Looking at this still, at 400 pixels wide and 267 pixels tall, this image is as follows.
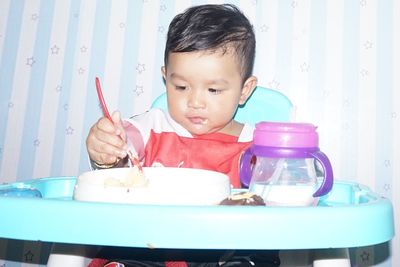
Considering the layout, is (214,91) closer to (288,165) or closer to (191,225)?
(288,165)

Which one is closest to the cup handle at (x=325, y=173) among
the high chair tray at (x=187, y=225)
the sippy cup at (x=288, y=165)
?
the sippy cup at (x=288, y=165)

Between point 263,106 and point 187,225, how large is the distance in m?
0.61

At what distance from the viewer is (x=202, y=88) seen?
2.96 feet

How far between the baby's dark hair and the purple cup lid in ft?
1.09

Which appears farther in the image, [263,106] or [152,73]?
[152,73]

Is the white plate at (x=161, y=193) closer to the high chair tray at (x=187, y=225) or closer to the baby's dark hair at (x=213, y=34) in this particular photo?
the high chair tray at (x=187, y=225)

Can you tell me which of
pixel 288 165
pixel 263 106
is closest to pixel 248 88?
pixel 263 106

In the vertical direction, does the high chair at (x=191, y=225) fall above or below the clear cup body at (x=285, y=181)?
below

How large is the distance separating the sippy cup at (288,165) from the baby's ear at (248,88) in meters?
0.38

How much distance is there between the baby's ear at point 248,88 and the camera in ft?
3.35

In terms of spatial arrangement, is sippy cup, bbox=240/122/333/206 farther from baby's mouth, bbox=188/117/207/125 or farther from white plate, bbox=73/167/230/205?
baby's mouth, bbox=188/117/207/125

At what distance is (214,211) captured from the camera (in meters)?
0.48

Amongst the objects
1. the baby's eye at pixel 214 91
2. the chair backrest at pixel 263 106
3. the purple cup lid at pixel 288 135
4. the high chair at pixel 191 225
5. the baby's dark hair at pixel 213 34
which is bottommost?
the high chair at pixel 191 225

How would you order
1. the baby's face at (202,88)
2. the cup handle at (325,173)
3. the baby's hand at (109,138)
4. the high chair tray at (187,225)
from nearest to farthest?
the high chair tray at (187,225) → the cup handle at (325,173) → the baby's hand at (109,138) → the baby's face at (202,88)
